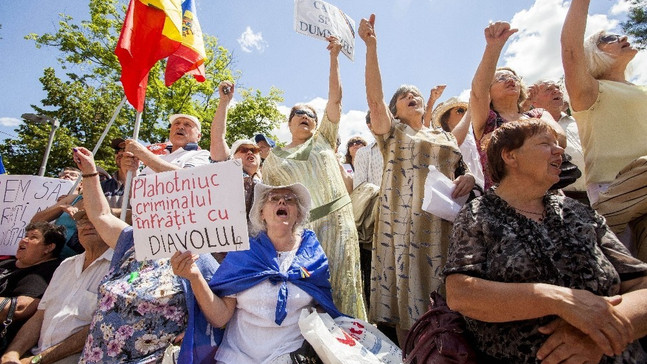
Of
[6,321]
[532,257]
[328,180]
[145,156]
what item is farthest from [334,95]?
[6,321]

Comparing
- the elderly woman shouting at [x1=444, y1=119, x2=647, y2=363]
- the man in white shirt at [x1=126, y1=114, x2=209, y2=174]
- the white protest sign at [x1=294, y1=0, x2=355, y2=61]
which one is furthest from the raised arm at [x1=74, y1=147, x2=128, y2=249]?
the elderly woman shouting at [x1=444, y1=119, x2=647, y2=363]

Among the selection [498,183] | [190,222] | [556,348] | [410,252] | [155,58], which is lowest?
[556,348]

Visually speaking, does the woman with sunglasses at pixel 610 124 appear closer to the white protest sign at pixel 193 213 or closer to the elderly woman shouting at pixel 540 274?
the elderly woman shouting at pixel 540 274

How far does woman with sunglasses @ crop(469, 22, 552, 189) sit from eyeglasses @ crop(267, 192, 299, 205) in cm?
142

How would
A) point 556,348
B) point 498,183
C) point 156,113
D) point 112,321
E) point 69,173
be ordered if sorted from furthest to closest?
point 156,113
point 69,173
point 112,321
point 498,183
point 556,348

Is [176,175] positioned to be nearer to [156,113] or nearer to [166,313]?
[166,313]

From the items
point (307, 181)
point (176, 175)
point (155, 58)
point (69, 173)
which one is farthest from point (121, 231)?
point (69, 173)

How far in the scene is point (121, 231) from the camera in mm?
3023

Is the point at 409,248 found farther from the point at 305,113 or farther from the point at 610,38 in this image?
the point at 610,38

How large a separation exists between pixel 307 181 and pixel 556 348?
2.13 m

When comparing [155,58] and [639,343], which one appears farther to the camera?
[155,58]

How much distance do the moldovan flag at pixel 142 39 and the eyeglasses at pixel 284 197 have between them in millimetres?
1926

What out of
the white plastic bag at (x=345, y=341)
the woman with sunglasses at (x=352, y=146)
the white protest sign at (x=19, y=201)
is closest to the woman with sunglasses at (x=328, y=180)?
the white plastic bag at (x=345, y=341)

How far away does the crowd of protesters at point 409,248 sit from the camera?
5.44 feet
